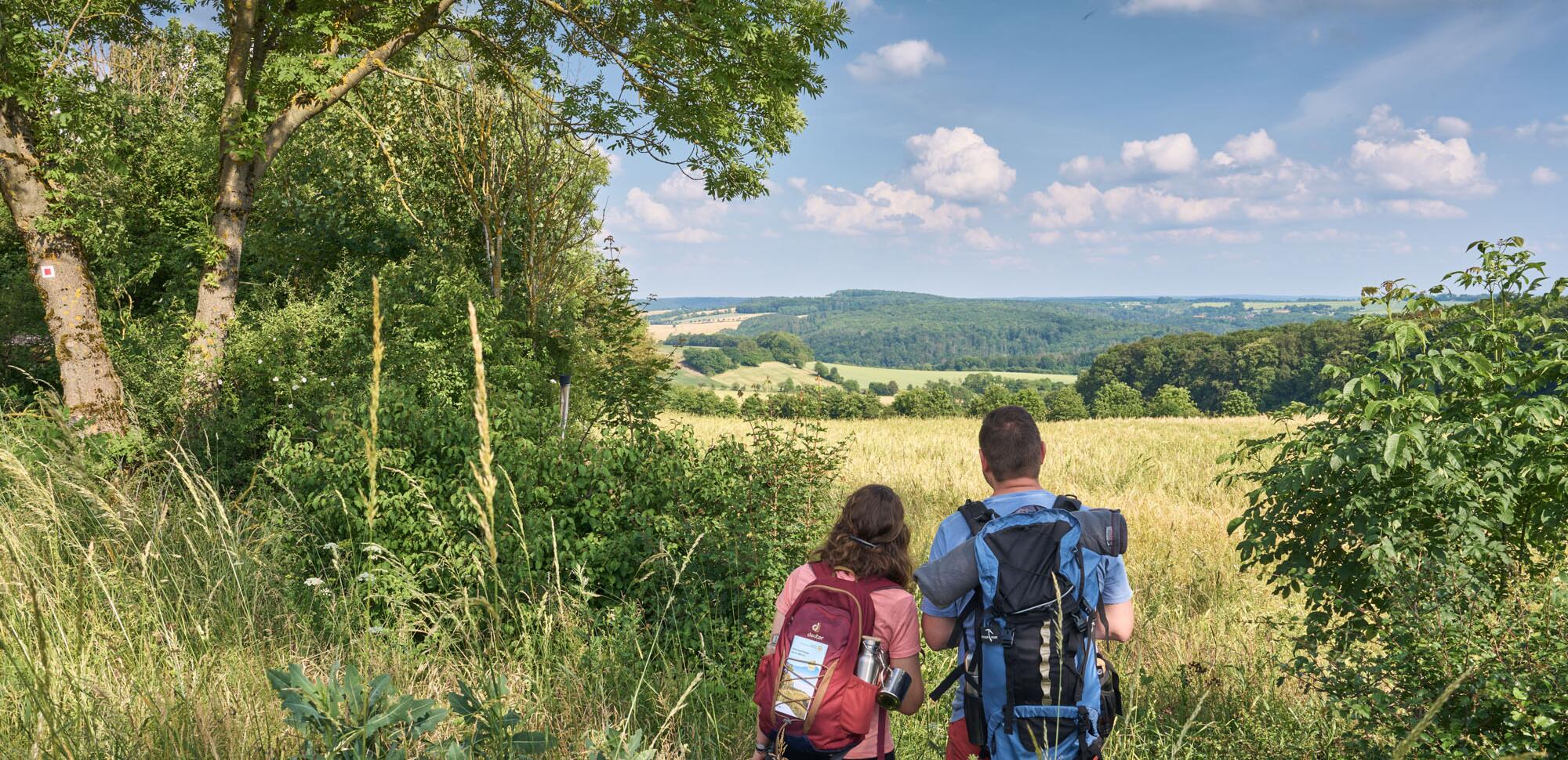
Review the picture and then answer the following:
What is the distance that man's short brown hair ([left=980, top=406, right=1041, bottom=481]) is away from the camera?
109 inches

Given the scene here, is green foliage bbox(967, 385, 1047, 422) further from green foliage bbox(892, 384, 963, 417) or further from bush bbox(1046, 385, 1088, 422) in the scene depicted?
bush bbox(1046, 385, 1088, 422)

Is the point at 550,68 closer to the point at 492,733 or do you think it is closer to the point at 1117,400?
the point at 492,733

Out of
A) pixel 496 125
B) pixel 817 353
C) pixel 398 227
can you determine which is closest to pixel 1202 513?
pixel 496 125

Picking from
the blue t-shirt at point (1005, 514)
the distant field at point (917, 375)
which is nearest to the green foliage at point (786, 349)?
the distant field at point (917, 375)

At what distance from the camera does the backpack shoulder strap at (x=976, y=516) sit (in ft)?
8.66

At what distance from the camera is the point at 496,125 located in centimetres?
1062

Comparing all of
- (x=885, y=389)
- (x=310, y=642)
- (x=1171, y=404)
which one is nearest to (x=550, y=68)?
(x=310, y=642)

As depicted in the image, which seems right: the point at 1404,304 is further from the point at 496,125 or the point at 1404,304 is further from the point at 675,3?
the point at 496,125

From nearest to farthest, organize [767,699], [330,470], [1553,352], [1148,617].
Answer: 1. [767,699]
2. [1553,352]
3. [330,470]
4. [1148,617]

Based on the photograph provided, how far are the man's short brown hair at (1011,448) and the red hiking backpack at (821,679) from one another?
67 centimetres

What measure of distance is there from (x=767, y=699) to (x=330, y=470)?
4.47 metres

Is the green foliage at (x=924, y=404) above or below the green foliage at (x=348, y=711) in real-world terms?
below

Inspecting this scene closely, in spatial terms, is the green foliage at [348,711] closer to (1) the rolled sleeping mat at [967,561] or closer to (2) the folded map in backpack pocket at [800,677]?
(2) the folded map in backpack pocket at [800,677]

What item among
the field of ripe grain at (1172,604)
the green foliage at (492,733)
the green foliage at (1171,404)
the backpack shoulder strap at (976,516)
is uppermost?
the backpack shoulder strap at (976,516)
